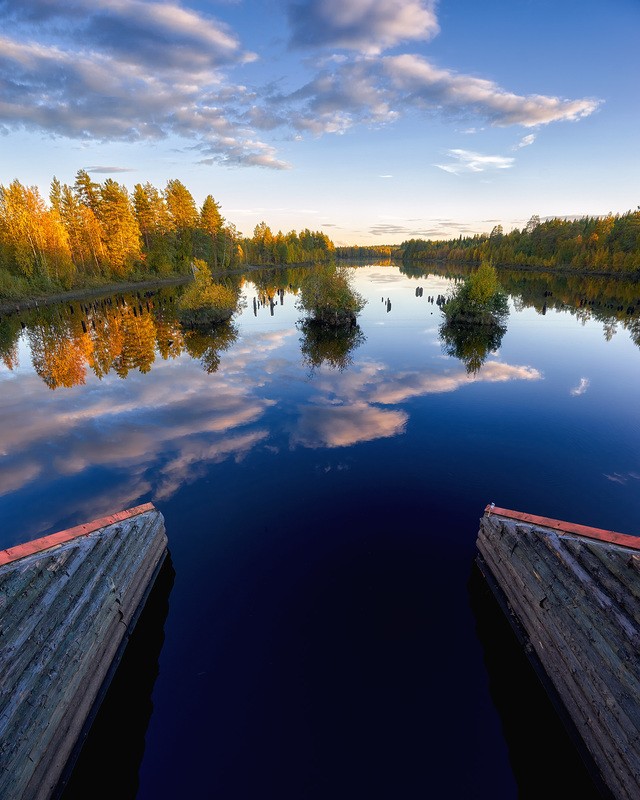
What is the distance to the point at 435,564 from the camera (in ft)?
41.0

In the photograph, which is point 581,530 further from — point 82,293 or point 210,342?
point 82,293

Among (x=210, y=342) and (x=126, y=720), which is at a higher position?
(x=210, y=342)

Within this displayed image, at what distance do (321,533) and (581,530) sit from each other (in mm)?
8329

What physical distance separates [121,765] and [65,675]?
2.50 m

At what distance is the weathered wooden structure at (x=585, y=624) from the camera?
643 cm

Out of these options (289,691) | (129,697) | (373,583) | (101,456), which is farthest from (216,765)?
(101,456)

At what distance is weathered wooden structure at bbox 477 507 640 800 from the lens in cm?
643

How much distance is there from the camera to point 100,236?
265 ft

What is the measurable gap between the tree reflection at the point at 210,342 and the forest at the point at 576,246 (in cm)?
12191

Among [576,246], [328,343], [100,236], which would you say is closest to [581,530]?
[328,343]

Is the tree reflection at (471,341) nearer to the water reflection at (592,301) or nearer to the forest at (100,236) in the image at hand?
the water reflection at (592,301)

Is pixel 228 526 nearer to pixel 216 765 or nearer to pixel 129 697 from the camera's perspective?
pixel 129 697

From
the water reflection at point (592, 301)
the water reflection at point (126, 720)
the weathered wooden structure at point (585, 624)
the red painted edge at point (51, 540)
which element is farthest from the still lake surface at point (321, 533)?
the water reflection at point (592, 301)

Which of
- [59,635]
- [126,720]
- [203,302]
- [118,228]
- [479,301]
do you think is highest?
[118,228]
